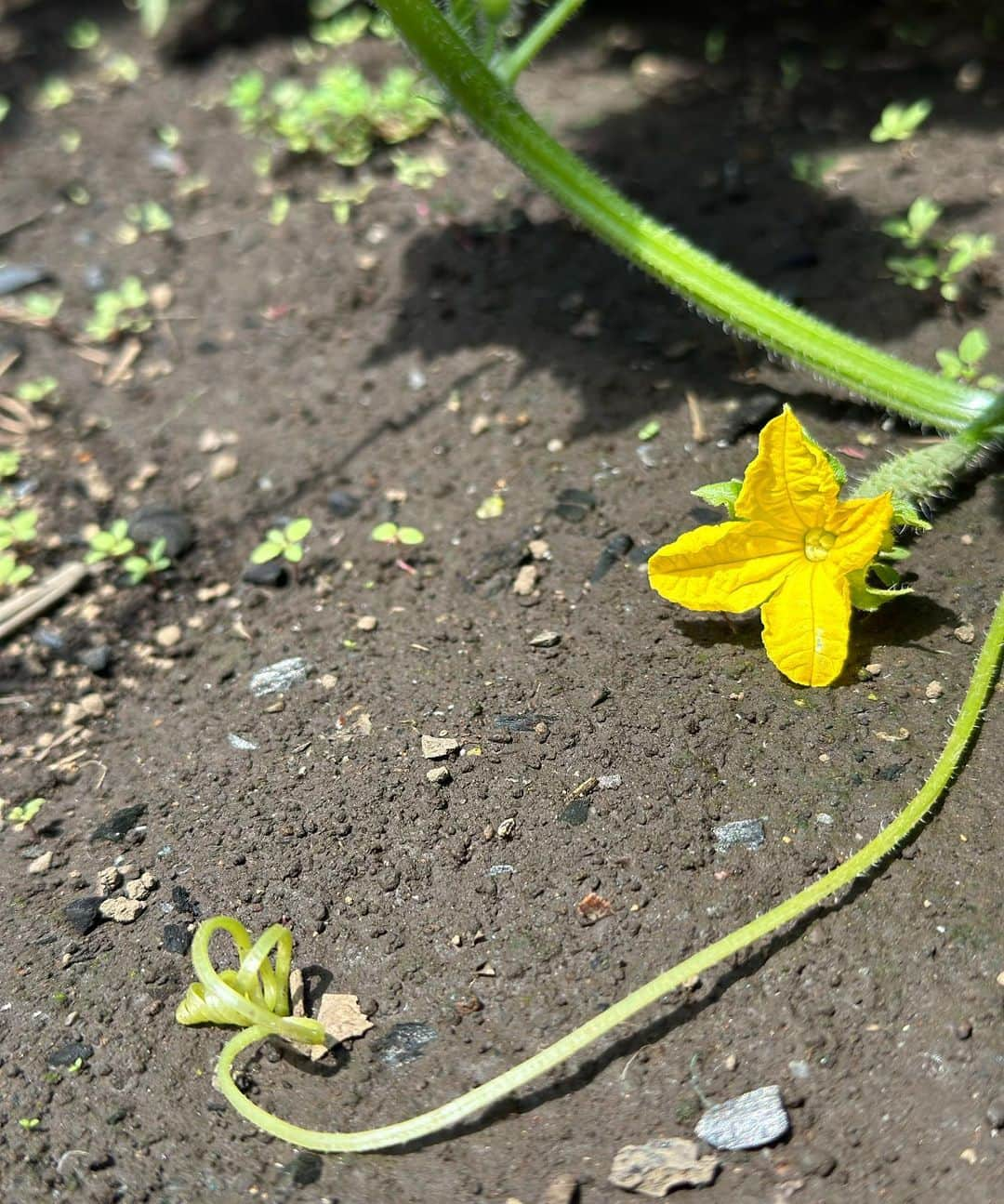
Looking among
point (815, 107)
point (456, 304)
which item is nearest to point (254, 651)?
point (456, 304)

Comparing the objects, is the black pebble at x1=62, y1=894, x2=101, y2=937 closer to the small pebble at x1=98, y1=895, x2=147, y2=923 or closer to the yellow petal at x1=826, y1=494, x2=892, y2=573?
the small pebble at x1=98, y1=895, x2=147, y2=923

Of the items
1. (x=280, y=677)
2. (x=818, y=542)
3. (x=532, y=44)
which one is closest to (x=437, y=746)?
(x=280, y=677)

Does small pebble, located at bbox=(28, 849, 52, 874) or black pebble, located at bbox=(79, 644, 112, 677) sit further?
black pebble, located at bbox=(79, 644, 112, 677)

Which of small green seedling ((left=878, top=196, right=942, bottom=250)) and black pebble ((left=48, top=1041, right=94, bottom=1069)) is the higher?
small green seedling ((left=878, top=196, right=942, bottom=250))

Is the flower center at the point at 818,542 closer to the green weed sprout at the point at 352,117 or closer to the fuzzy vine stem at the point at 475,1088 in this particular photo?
the fuzzy vine stem at the point at 475,1088

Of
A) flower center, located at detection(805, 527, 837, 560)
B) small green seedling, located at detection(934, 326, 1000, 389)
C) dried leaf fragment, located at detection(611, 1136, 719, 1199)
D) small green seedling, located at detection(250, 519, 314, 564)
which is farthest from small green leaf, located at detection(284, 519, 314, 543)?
dried leaf fragment, located at detection(611, 1136, 719, 1199)

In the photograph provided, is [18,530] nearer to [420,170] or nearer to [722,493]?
[420,170]

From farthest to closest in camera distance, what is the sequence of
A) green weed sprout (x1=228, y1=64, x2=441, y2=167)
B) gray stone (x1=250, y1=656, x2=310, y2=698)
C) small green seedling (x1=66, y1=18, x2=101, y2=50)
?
1. small green seedling (x1=66, y1=18, x2=101, y2=50)
2. green weed sprout (x1=228, y1=64, x2=441, y2=167)
3. gray stone (x1=250, y1=656, x2=310, y2=698)

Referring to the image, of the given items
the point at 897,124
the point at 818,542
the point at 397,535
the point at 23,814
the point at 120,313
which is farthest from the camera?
the point at 120,313
